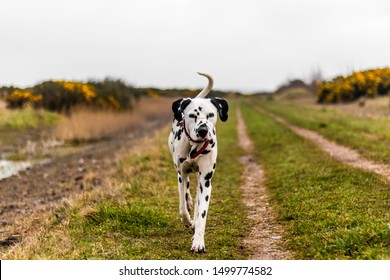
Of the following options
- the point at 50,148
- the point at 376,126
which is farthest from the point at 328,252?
the point at 50,148

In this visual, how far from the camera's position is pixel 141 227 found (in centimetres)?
761

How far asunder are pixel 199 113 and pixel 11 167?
1371 centimetres

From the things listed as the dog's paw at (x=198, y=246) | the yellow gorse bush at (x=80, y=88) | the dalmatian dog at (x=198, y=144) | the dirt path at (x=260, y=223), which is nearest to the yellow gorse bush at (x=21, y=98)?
the yellow gorse bush at (x=80, y=88)

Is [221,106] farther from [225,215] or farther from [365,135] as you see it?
[365,135]

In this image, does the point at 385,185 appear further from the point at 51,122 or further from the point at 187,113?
the point at 51,122

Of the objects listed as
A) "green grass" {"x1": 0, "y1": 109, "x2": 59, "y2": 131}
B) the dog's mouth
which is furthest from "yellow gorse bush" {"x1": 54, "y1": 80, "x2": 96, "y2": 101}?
the dog's mouth

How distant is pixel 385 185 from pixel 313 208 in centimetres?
201

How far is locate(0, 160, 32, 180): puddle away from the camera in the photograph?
16795 millimetres

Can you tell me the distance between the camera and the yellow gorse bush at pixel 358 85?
141 feet

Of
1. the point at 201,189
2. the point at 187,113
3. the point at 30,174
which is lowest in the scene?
the point at 30,174

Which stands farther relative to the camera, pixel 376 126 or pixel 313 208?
pixel 376 126

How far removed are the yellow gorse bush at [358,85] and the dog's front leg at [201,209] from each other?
38.8m

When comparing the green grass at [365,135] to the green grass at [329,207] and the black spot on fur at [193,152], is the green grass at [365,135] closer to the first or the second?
the green grass at [329,207]

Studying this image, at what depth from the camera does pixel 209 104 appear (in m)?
6.55
